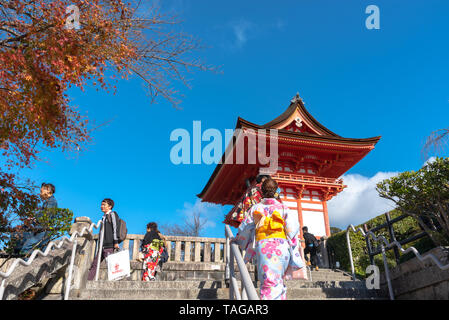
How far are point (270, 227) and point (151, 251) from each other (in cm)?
432

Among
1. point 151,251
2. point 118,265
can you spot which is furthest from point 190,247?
point 118,265

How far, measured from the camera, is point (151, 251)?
6.76 metres

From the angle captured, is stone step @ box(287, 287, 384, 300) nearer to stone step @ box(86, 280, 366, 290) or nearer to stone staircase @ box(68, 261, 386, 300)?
stone staircase @ box(68, 261, 386, 300)

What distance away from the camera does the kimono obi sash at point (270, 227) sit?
3225 mm

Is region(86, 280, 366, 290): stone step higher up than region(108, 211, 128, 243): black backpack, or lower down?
lower down

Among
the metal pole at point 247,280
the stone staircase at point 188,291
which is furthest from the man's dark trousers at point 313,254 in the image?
the metal pole at point 247,280

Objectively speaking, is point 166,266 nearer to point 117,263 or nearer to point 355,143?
point 117,263

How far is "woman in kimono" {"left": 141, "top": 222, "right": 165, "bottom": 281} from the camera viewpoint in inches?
258

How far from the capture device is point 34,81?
517 cm

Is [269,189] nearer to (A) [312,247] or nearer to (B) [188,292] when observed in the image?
(B) [188,292]

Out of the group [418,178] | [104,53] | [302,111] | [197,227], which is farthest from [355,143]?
[197,227]

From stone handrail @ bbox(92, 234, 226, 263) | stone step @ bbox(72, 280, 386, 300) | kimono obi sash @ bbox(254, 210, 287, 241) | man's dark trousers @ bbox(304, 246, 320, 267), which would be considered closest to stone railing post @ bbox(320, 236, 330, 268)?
man's dark trousers @ bbox(304, 246, 320, 267)

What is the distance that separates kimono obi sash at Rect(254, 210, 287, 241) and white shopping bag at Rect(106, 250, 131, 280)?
107 inches

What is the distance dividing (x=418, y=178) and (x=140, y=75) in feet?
18.3
